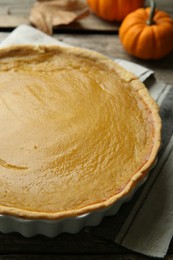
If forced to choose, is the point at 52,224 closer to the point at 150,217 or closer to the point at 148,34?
the point at 150,217

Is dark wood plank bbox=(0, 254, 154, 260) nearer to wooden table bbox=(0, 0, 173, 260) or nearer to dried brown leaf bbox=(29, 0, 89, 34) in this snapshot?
wooden table bbox=(0, 0, 173, 260)

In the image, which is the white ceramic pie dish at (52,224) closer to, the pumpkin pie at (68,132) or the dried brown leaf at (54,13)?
the pumpkin pie at (68,132)

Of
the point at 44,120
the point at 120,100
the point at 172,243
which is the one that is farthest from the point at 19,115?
the point at 172,243

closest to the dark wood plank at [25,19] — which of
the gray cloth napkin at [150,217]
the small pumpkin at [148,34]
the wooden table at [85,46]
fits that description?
the wooden table at [85,46]

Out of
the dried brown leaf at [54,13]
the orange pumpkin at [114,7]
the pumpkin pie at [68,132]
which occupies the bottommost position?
the pumpkin pie at [68,132]

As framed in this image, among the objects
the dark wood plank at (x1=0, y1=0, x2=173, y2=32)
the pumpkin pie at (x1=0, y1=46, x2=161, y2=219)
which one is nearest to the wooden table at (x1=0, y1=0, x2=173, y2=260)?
the dark wood plank at (x1=0, y1=0, x2=173, y2=32)

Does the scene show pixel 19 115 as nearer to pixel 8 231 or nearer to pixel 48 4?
pixel 8 231

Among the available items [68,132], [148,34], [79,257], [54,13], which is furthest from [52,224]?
[54,13]
